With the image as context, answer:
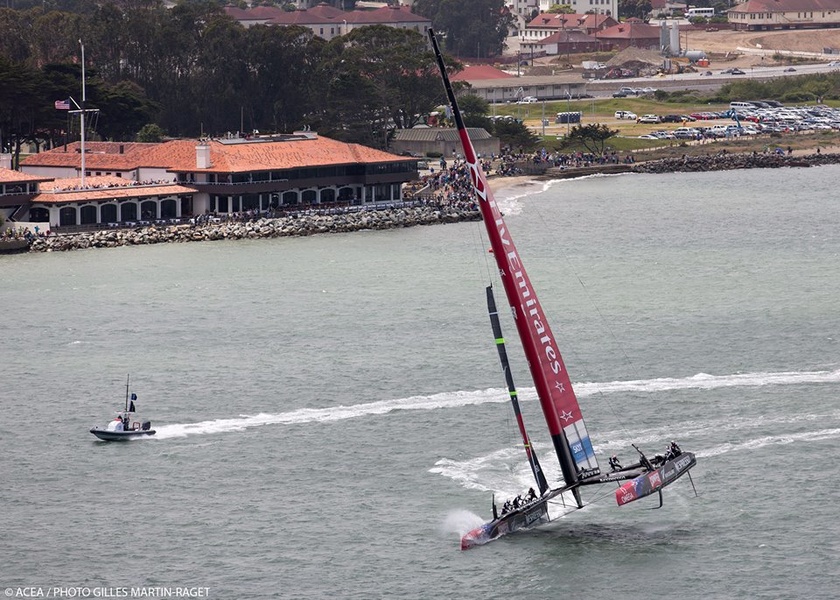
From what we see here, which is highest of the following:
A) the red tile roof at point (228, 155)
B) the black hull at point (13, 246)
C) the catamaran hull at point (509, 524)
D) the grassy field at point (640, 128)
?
the red tile roof at point (228, 155)

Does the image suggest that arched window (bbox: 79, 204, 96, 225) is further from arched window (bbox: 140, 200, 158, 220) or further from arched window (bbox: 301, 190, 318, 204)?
arched window (bbox: 301, 190, 318, 204)

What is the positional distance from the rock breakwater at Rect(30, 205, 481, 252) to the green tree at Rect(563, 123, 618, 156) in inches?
1470

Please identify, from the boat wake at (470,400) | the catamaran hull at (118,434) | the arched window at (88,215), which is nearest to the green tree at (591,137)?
the arched window at (88,215)

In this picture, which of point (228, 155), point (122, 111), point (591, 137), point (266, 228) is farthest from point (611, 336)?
point (591, 137)

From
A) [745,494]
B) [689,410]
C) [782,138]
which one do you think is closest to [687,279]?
[689,410]

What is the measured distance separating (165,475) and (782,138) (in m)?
123

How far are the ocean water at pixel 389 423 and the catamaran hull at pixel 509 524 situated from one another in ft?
1.02

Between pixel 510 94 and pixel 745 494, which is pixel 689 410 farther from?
pixel 510 94

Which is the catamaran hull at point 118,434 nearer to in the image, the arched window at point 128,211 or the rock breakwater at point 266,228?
the rock breakwater at point 266,228

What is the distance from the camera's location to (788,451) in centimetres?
4575

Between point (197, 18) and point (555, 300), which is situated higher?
point (197, 18)

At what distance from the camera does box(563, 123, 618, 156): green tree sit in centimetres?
14288

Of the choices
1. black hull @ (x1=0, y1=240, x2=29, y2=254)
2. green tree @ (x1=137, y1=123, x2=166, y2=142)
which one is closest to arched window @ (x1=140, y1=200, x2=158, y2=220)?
black hull @ (x1=0, y1=240, x2=29, y2=254)

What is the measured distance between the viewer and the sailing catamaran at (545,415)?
128 ft
